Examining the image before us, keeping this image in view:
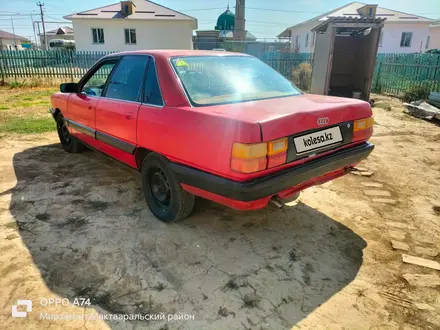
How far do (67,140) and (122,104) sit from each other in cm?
259

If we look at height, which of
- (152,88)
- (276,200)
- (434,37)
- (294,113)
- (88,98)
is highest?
(434,37)

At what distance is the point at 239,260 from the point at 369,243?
1.22 metres

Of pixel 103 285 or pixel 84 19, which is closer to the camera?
pixel 103 285

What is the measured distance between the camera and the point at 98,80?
4301 mm

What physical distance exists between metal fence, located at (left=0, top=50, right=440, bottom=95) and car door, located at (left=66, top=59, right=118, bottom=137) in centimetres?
1094

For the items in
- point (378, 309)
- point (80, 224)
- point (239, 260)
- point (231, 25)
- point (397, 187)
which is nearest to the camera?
point (378, 309)

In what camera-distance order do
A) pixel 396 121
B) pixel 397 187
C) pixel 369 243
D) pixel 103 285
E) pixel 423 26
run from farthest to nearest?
pixel 423 26 < pixel 396 121 < pixel 397 187 < pixel 369 243 < pixel 103 285

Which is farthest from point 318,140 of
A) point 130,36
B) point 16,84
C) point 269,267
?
point 130,36

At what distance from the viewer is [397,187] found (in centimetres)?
410

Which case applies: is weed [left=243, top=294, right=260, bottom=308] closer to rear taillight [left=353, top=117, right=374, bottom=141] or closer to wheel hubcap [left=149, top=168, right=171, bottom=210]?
wheel hubcap [left=149, top=168, right=171, bottom=210]

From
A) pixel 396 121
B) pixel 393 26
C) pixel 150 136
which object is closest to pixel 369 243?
pixel 150 136

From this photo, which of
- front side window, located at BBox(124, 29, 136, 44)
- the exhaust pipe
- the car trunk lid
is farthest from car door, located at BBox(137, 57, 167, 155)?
front side window, located at BBox(124, 29, 136, 44)

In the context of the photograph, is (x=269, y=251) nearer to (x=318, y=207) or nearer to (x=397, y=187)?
(x=318, y=207)

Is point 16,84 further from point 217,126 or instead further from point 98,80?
point 217,126
